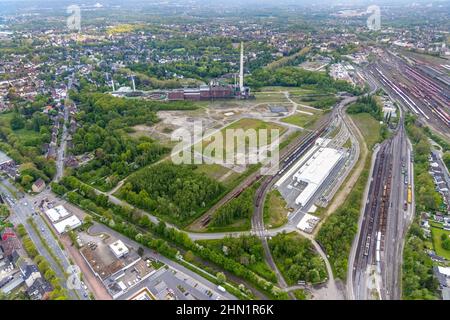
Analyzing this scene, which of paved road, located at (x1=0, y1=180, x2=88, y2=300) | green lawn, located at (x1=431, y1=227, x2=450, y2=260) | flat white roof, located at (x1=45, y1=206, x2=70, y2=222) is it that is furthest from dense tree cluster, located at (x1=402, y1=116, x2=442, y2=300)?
flat white roof, located at (x1=45, y1=206, x2=70, y2=222)

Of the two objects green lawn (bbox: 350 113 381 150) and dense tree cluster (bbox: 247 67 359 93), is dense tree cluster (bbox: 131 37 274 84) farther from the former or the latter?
green lawn (bbox: 350 113 381 150)

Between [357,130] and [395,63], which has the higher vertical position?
[395,63]

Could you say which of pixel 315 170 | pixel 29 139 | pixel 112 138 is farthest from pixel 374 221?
pixel 29 139

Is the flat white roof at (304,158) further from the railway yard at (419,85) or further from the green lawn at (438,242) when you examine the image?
the railway yard at (419,85)

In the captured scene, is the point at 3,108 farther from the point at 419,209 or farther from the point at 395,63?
the point at 395,63

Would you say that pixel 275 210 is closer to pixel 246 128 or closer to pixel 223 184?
pixel 223 184
